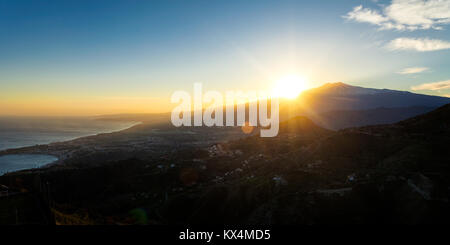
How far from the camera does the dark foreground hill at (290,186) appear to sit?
23000 millimetres

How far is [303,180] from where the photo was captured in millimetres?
32469

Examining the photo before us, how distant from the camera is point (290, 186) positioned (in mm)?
31453

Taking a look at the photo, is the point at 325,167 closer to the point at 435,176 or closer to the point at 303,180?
the point at 303,180

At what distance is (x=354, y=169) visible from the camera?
1331 inches

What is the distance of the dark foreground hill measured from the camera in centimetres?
2300

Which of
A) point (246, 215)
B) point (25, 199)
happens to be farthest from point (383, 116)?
point (25, 199)

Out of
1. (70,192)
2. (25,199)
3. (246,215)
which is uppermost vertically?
(25,199)

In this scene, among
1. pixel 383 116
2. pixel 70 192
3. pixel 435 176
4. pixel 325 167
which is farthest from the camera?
pixel 383 116

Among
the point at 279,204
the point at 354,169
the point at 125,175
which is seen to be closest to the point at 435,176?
the point at 354,169
